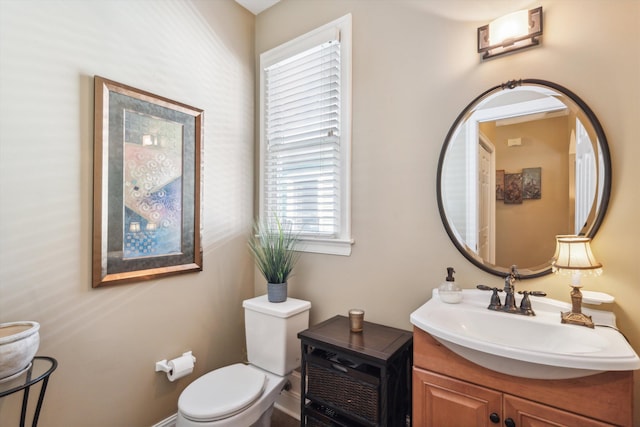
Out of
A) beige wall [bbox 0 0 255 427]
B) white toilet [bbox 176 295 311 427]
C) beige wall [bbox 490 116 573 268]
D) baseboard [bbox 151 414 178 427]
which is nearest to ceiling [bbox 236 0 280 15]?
beige wall [bbox 0 0 255 427]

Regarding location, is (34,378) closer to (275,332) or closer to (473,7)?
(275,332)

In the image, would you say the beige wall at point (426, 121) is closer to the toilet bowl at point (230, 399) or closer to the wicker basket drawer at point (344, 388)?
the wicker basket drawer at point (344, 388)

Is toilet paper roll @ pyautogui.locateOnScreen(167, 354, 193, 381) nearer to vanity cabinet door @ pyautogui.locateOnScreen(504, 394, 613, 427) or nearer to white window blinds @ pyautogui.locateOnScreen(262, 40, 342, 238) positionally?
white window blinds @ pyautogui.locateOnScreen(262, 40, 342, 238)

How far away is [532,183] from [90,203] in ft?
7.02

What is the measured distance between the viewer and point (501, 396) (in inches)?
43.1

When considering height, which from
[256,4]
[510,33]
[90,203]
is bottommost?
[90,203]

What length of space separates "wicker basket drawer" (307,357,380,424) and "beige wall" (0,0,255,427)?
3.07 ft

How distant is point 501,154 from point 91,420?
242cm

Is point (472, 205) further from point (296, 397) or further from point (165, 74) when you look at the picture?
point (165, 74)

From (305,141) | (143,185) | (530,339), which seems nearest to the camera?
(530,339)

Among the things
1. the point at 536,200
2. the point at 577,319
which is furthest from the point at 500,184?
the point at 577,319

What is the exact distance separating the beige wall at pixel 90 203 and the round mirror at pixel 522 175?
156 centimetres

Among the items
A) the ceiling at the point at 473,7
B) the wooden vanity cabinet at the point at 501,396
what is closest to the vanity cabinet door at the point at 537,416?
the wooden vanity cabinet at the point at 501,396

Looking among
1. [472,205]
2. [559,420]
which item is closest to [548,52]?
[472,205]
